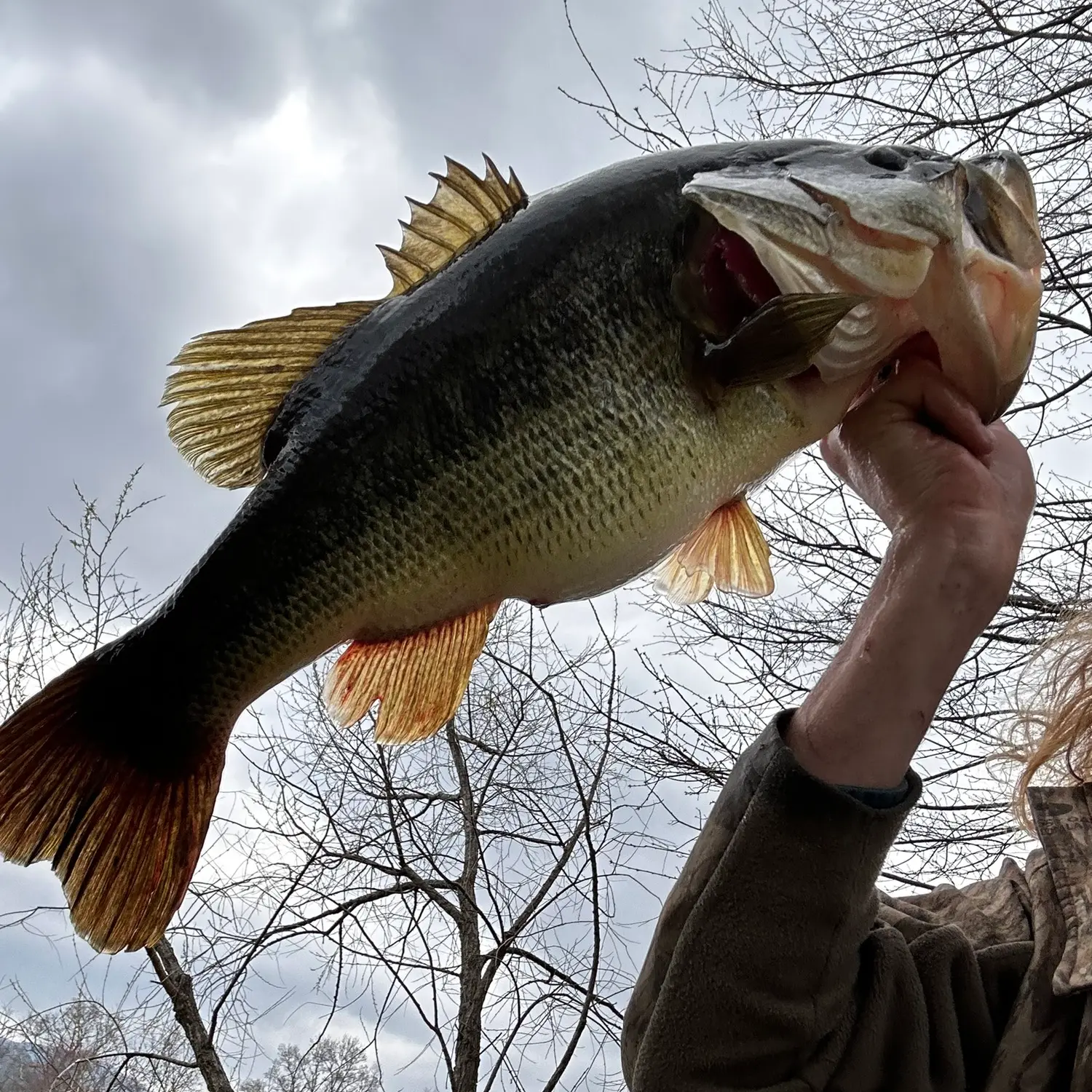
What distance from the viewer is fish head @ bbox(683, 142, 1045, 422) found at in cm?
105

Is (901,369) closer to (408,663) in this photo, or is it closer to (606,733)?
(408,663)

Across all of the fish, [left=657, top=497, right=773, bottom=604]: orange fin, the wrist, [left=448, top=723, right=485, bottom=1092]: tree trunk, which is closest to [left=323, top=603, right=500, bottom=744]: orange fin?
the fish

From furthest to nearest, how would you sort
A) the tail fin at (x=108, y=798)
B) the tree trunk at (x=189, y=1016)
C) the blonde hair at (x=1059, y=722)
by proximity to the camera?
the tree trunk at (x=189, y=1016), the blonde hair at (x=1059, y=722), the tail fin at (x=108, y=798)

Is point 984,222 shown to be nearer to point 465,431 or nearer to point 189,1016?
point 465,431

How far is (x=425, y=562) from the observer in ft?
3.27

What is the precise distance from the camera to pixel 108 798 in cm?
97

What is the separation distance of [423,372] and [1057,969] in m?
1.14

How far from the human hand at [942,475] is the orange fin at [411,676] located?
56 cm

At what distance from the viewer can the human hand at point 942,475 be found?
1216 mm

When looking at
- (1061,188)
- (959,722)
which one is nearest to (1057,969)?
(959,722)

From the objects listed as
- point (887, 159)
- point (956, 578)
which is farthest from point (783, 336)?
point (956, 578)

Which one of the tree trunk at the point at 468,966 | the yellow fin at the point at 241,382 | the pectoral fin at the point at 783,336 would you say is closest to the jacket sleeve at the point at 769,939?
the pectoral fin at the point at 783,336

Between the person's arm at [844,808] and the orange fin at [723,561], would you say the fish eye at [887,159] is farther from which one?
the orange fin at [723,561]

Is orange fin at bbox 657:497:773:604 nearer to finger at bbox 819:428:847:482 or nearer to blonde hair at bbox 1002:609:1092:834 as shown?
finger at bbox 819:428:847:482
